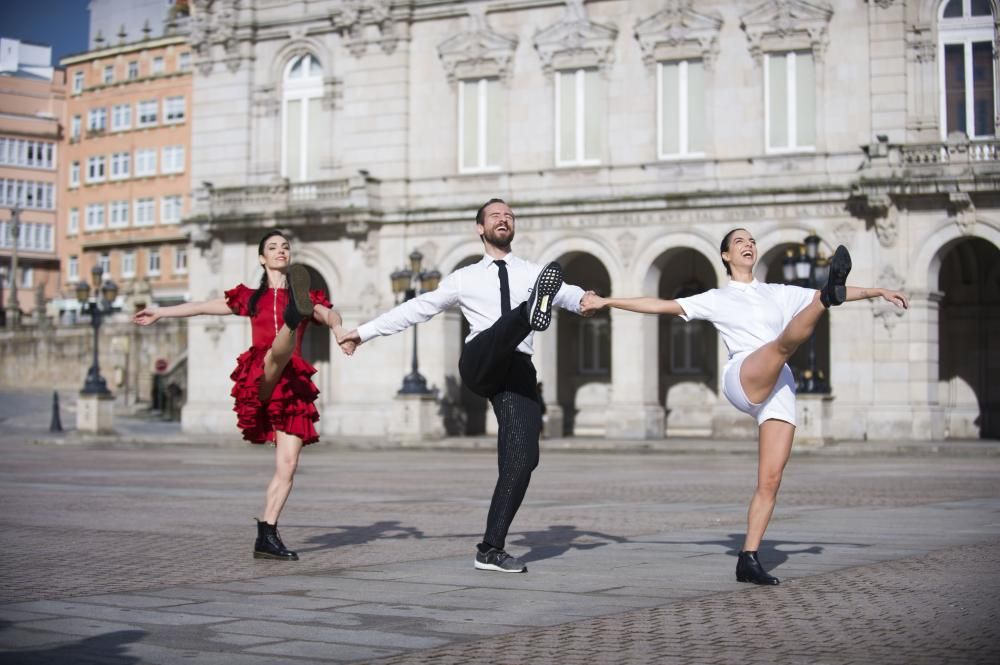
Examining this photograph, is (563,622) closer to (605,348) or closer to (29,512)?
(29,512)

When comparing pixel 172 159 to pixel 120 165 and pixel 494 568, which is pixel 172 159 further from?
pixel 494 568

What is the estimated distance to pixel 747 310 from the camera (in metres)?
9.25

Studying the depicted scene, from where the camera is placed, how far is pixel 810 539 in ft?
38.7

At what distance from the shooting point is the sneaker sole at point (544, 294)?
8.75 meters

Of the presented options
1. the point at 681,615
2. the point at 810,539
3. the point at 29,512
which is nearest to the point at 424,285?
the point at 29,512

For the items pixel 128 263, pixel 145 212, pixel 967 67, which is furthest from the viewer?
pixel 128 263

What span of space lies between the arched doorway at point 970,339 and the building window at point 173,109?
5378cm

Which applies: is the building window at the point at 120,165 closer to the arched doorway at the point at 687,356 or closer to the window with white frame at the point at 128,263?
the window with white frame at the point at 128,263

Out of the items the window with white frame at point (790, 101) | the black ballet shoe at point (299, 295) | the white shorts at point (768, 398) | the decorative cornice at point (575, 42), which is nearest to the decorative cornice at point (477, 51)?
the decorative cornice at point (575, 42)

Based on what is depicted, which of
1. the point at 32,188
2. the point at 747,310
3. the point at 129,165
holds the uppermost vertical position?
the point at 129,165

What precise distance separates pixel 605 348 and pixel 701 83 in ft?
28.4

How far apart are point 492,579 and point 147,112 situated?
80.0 meters

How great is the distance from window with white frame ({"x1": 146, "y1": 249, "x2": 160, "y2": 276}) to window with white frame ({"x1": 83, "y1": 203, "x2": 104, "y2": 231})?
430cm

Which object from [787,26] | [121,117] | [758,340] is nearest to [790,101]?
[787,26]
